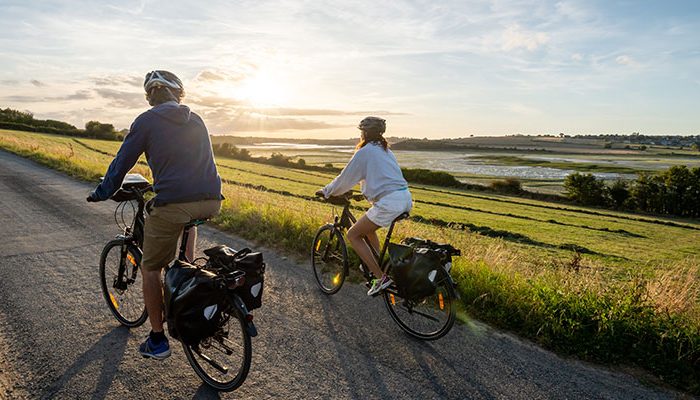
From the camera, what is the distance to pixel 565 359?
4.54 m

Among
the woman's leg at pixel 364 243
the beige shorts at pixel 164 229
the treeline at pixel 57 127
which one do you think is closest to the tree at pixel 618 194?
the woman's leg at pixel 364 243

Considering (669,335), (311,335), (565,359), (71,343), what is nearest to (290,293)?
(311,335)

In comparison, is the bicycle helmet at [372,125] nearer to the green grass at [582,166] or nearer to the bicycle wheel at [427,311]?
the bicycle wheel at [427,311]

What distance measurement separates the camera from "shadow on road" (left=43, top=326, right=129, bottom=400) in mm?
3734

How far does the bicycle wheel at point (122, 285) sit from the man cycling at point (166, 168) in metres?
1.04

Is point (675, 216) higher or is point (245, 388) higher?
point (245, 388)

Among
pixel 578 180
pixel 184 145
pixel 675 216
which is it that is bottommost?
pixel 675 216

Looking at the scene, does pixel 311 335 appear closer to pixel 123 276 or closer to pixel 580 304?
pixel 123 276

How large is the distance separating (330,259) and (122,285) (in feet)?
8.87

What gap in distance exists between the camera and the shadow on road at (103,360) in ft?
12.3

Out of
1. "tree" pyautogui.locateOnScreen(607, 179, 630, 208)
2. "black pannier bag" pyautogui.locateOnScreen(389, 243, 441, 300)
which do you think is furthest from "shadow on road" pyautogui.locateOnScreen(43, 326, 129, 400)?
"tree" pyautogui.locateOnScreen(607, 179, 630, 208)

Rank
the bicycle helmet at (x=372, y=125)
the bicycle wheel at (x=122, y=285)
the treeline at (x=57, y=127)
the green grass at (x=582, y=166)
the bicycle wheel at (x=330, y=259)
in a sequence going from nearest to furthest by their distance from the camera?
the bicycle wheel at (x=122, y=285) → the bicycle helmet at (x=372, y=125) → the bicycle wheel at (x=330, y=259) → the treeline at (x=57, y=127) → the green grass at (x=582, y=166)

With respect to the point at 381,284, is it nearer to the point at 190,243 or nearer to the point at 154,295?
the point at 190,243

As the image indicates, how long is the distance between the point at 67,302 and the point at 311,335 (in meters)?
3.20
